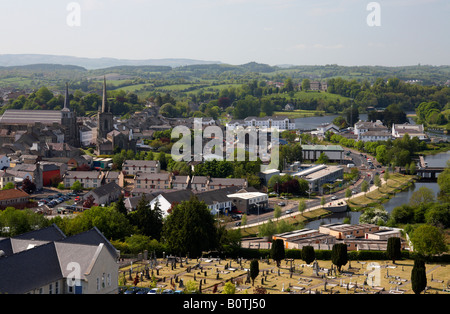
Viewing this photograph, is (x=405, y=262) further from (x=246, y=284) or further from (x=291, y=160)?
(x=291, y=160)

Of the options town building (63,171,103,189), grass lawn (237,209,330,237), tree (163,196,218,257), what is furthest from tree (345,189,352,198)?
town building (63,171,103,189)

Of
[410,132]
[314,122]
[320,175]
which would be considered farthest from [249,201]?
[314,122]

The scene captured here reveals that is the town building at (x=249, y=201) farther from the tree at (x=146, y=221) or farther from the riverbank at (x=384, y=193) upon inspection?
the tree at (x=146, y=221)

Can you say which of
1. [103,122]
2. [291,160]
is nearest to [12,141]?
[103,122]

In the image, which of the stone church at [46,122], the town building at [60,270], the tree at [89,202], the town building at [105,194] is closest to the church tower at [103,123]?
the stone church at [46,122]

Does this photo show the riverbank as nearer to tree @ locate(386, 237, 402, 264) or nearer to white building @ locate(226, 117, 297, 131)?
tree @ locate(386, 237, 402, 264)

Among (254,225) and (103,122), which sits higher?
(103,122)
